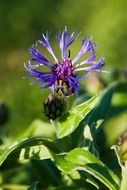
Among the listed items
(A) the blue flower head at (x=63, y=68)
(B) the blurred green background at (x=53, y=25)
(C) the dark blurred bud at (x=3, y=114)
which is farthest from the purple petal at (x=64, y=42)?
(B) the blurred green background at (x=53, y=25)

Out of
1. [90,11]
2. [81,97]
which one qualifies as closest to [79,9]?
[90,11]

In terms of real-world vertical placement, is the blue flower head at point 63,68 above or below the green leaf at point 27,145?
above

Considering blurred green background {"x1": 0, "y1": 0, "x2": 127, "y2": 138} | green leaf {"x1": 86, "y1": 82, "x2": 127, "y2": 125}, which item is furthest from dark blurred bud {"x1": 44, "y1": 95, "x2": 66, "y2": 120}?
blurred green background {"x1": 0, "y1": 0, "x2": 127, "y2": 138}

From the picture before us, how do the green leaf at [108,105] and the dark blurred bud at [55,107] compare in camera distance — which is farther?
the green leaf at [108,105]

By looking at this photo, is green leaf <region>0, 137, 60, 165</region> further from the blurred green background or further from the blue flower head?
the blurred green background

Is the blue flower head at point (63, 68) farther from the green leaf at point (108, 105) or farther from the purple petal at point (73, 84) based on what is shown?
the green leaf at point (108, 105)

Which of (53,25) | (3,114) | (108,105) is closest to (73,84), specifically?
(108,105)
